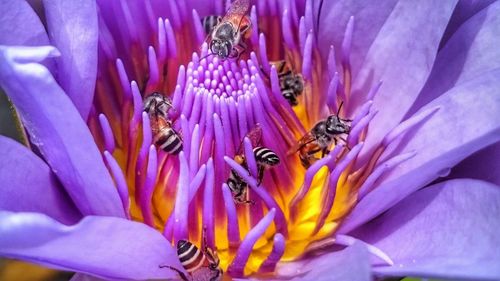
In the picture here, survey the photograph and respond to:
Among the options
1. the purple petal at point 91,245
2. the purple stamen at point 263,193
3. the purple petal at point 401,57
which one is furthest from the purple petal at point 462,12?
the purple petal at point 91,245

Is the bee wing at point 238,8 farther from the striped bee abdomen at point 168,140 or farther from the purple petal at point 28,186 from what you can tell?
the purple petal at point 28,186

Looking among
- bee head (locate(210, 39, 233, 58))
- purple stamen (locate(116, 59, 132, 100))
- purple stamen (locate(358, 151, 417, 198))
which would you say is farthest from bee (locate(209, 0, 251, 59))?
purple stamen (locate(358, 151, 417, 198))

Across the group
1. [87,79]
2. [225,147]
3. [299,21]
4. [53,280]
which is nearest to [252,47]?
[299,21]

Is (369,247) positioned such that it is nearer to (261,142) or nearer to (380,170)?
(380,170)

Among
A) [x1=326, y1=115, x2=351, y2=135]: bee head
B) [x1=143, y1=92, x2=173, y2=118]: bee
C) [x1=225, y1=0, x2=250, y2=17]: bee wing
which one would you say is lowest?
[x1=326, y1=115, x2=351, y2=135]: bee head

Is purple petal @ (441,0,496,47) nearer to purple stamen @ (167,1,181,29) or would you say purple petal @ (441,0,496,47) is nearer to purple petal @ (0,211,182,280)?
purple stamen @ (167,1,181,29)

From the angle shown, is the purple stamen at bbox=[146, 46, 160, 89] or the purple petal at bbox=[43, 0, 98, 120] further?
the purple stamen at bbox=[146, 46, 160, 89]
